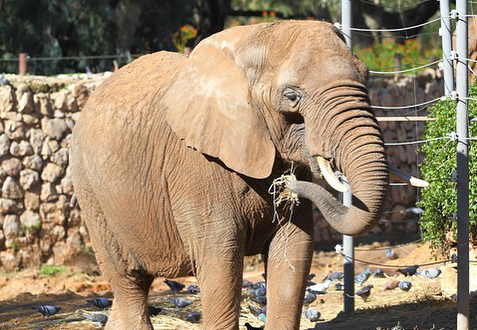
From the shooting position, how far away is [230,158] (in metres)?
6.00

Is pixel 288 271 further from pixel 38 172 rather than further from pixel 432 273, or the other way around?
pixel 38 172

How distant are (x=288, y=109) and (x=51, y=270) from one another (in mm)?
7100

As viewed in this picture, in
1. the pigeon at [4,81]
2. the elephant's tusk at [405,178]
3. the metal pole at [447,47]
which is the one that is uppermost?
the pigeon at [4,81]

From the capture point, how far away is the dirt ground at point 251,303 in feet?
27.7

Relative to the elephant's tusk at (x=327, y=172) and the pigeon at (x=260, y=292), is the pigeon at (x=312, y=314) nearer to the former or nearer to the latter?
the pigeon at (x=260, y=292)

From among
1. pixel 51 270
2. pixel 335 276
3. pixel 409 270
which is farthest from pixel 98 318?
pixel 51 270

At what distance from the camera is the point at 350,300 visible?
912 cm

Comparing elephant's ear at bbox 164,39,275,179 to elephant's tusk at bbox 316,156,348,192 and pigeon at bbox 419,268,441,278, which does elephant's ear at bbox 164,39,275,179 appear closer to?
elephant's tusk at bbox 316,156,348,192

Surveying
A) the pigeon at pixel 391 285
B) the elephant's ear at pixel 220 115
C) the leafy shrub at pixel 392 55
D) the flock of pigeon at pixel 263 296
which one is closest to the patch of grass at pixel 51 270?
the flock of pigeon at pixel 263 296

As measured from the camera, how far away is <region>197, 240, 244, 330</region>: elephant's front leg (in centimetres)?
619

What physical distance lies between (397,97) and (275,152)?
395 inches

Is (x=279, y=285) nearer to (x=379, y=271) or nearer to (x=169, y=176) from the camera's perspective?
(x=169, y=176)

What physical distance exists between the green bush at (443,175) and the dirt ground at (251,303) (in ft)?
2.44

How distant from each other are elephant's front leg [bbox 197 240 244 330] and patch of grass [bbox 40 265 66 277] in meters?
6.12
